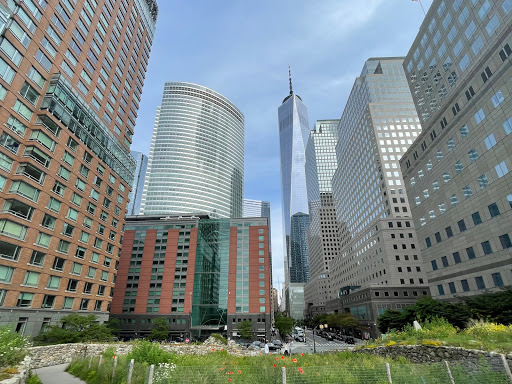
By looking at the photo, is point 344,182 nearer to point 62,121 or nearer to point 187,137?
point 187,137

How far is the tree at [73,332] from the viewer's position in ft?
112

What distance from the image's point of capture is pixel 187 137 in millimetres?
161750

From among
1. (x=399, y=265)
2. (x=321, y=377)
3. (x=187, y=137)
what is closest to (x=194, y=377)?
(x=321, y=377)

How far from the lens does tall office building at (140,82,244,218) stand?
147 metres

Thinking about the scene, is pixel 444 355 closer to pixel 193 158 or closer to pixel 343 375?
pixel 343 375

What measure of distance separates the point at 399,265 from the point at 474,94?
2114 inches

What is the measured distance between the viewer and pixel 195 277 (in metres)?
91.5

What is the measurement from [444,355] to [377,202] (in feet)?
261

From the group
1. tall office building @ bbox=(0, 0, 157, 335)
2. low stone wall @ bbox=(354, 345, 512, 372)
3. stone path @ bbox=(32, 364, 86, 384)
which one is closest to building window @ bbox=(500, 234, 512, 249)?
low stone wall @ bbox=(354, 345, 512, 372)

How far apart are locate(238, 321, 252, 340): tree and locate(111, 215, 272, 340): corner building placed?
227 inches

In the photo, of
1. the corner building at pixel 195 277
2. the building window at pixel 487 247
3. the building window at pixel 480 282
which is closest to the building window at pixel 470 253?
the building window at pixel 487 247

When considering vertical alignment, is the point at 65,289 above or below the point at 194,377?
above

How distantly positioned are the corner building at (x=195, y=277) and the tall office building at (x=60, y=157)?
40448 millimetres

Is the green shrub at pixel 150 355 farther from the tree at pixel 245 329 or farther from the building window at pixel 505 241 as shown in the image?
the tree at pixel 245 329
